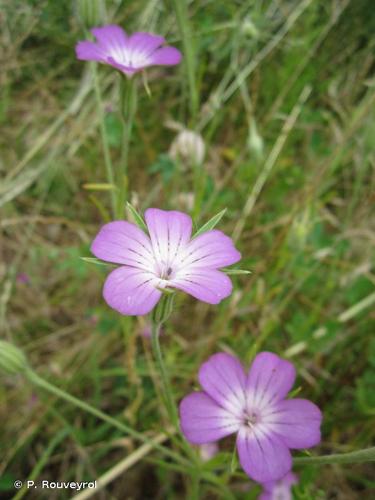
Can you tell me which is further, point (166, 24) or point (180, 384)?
point (166, 24)

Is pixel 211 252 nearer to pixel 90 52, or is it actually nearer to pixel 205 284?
pixel 205 284

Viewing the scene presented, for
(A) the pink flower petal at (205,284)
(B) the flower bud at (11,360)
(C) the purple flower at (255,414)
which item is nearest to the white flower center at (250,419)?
(C) the purple flower at (255,414)

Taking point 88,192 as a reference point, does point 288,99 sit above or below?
above

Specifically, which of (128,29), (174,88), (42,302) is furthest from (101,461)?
(128,29)

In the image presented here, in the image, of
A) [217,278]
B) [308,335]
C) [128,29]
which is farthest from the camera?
[128,29]

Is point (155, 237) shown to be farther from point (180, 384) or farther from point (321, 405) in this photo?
point (321, 405)

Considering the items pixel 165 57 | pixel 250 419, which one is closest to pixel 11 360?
pixel 250 419
